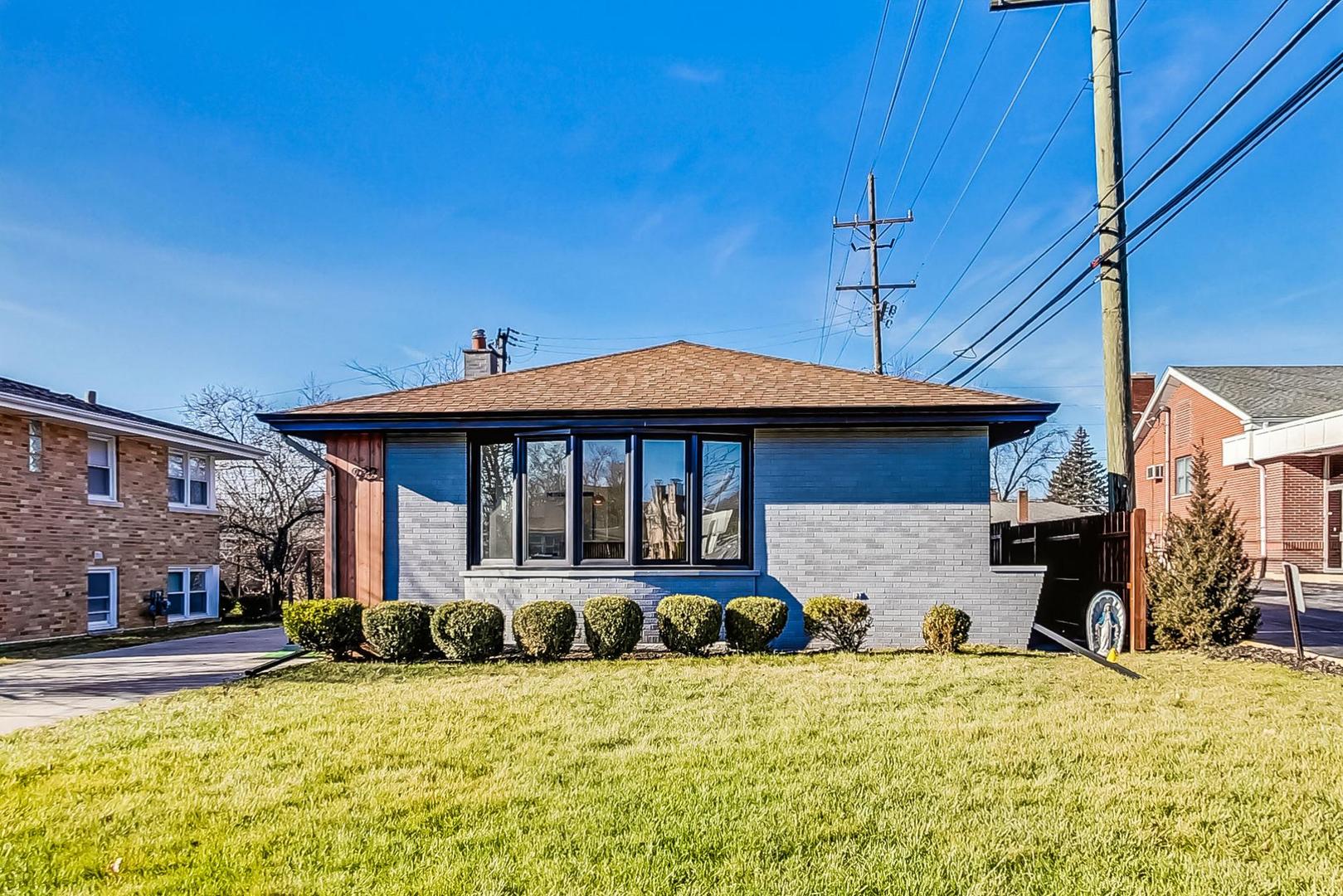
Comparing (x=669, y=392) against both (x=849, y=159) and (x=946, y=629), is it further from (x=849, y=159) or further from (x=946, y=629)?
(x=849, y=159)

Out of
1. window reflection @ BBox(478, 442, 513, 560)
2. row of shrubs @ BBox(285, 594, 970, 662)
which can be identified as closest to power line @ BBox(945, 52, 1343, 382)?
row of shrubs @ BBox(285, 594, 970, 662)

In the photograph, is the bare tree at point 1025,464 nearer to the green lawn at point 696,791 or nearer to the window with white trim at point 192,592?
the window with white trim at point 192,592

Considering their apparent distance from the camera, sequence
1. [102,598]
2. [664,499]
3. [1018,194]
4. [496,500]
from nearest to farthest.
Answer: [664,499], [496,500], [1018,194], [102,598]

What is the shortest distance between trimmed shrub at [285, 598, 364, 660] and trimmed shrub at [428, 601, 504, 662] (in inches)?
38.2

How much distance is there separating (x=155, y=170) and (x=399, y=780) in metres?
15.2

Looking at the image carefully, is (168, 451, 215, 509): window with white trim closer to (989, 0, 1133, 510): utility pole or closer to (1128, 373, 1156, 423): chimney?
(989, 0, 1133, 510): utility pole

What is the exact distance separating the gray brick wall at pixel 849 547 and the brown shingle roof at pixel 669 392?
494mm

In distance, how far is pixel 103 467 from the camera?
15.4m

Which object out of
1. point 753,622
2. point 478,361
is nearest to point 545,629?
point 753,622

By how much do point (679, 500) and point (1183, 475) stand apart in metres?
22.9

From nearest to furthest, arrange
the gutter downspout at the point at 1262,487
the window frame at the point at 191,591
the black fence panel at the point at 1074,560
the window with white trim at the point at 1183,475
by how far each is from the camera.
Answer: the black fence panel at the point at 1074,560, the window frame at the point at 191,591, the gutter downspout at the point at 1262,487, the window with white trim at the point at 1183,475

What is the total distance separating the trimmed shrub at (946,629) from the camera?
8.87m

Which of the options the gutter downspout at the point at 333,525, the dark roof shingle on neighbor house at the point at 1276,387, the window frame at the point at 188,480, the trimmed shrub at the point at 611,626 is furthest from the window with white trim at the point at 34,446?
the dark roof shingle on neighbor house at the point at 1276,387

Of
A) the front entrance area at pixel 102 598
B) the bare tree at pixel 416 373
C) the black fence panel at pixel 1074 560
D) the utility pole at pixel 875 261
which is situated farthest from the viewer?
the bare tree at pixel 416 373
